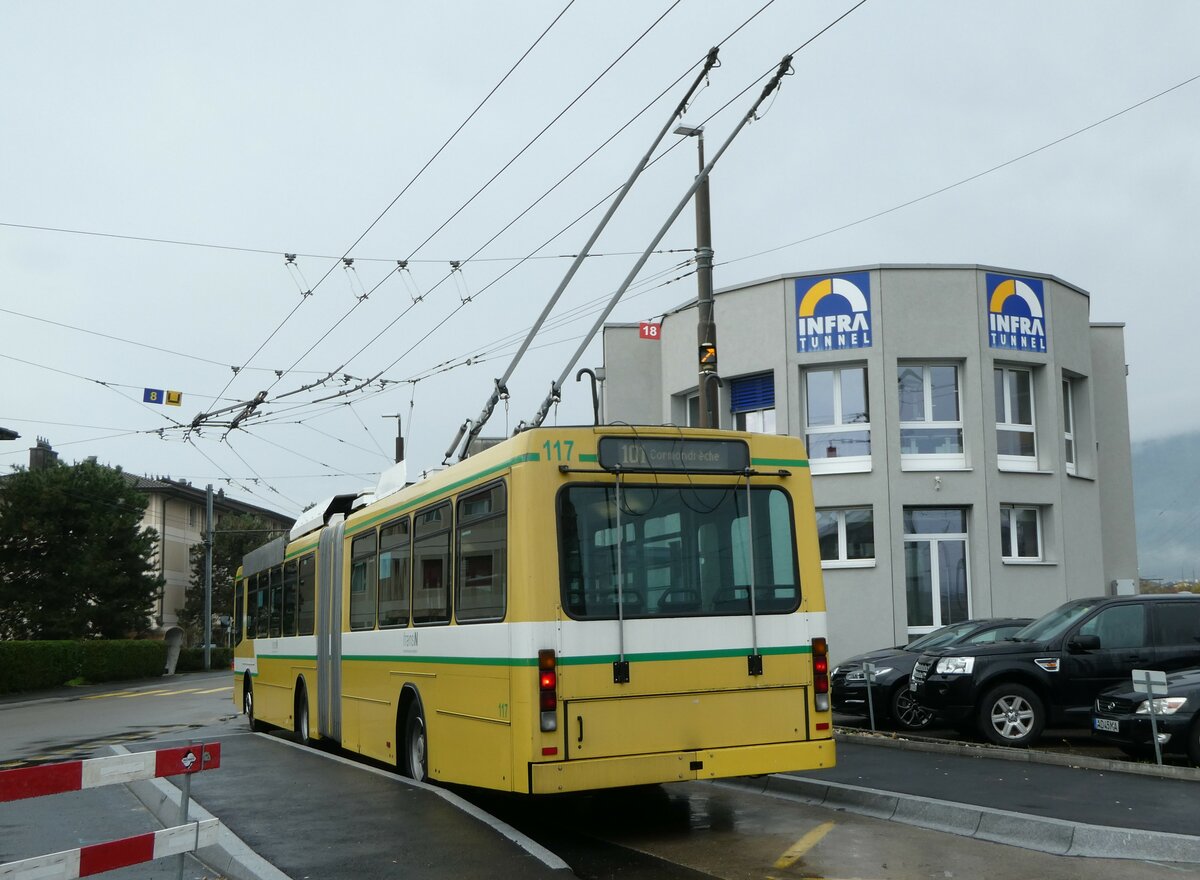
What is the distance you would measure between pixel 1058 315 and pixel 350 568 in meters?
17.6

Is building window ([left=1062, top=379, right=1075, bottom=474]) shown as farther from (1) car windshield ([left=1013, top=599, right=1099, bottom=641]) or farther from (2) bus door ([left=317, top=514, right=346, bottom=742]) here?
(2) bus door ([left=317, top=514, right=346, bottom=742])

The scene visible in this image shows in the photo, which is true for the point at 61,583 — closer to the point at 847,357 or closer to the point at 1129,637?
the point at 847,357

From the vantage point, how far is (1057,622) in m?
14.6

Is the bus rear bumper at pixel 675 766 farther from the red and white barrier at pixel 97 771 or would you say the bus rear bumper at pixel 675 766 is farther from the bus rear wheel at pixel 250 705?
the bus rear wheel at pixel 250 705

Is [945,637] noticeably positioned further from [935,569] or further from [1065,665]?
[935,569]

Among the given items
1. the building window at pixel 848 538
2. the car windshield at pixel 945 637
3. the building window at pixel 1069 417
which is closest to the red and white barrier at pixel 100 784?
the car windshield at pixel 945 637

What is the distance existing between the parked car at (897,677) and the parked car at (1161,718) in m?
3.48

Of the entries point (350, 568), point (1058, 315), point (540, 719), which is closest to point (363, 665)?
point (350, 568)

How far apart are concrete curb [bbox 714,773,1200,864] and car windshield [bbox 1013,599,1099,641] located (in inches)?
198

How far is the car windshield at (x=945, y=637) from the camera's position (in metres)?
17.2

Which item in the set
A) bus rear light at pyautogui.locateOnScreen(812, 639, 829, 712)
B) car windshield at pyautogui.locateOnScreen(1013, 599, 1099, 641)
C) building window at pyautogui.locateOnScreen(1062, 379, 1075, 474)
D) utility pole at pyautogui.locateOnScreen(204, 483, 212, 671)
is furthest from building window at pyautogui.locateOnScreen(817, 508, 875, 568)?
utility pole at pyautogui.locateOnScreen(204, 483, 212, 671)

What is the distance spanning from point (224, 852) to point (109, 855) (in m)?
2.30

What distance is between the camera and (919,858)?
26.8 feet

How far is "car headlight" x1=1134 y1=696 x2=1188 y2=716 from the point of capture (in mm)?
11859
